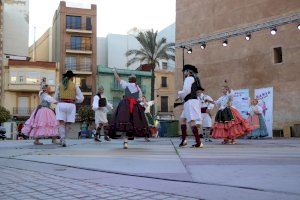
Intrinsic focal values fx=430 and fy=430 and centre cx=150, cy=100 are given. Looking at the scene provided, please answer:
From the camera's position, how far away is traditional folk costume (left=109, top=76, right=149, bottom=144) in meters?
9.45

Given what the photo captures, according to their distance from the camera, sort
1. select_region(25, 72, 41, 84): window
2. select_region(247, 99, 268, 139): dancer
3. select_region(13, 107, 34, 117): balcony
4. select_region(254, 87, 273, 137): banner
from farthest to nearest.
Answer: select_region(25, 72, 41, 84): window
select_region(13, 107, 34, 117): balcony
select_region(254, 87, 273, 137): banner
select_region(247, 99, 268, 139): dancer

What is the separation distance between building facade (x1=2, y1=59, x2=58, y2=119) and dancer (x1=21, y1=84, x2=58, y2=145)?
4061 centimetres

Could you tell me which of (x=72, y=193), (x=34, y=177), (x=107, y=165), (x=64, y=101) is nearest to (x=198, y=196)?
(x=72, y=193)

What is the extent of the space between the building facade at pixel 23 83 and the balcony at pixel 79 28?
5.55 m

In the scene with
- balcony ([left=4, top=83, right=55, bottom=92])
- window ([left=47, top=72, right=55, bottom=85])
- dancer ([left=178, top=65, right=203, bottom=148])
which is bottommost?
dancer ([left=178, top=65, right=203, bottom=148])

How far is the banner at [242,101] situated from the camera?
22.4 meters

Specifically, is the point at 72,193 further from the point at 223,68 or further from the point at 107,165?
the point at 223,68

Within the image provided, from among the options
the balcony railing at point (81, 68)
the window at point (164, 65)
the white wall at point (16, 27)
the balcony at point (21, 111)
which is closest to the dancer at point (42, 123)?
the balcony at point (21, 111)

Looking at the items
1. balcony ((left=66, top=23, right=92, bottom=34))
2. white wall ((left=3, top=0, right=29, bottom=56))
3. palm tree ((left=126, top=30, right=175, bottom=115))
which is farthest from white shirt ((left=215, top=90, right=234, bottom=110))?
white wall ((left=3, top=0, right=29, bottom=56))

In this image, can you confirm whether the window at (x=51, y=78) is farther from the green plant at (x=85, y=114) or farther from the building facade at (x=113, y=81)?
the green plant at (x=85, y=114)

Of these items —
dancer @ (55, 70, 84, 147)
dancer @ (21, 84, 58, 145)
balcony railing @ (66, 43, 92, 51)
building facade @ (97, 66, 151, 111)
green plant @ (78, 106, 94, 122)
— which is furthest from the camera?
balcony railing @ (66, 43, 92, 51)

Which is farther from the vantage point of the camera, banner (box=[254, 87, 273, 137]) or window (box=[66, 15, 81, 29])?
window (box=[66, 15, 81, 29])

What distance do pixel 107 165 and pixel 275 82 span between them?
1981cm

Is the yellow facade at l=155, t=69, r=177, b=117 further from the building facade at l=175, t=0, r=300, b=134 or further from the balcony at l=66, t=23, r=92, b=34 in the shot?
the building facade at l=175, t=0, r=300, b=134
